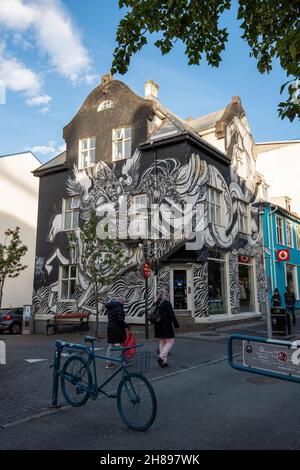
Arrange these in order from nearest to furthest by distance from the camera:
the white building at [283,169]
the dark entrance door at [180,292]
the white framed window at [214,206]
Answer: the dark entrance door at [180,292] → the white framed window at [214,206] → the white building at [283,169]

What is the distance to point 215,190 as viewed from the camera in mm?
20000

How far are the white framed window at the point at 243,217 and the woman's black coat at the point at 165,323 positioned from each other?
13.9 metres

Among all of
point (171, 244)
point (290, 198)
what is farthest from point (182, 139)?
point (290, 198)

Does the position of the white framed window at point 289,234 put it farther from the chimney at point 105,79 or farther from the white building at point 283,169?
the chimney at point 105,79

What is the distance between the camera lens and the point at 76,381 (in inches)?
227

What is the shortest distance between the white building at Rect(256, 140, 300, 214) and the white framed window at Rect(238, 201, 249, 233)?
10943 millimetres

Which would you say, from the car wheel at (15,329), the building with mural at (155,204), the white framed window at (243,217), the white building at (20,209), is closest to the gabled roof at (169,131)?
the building with mural at (155,204)

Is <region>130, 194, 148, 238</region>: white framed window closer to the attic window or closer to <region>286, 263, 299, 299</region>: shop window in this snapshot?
the attic window

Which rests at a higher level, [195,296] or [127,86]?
[127,86]

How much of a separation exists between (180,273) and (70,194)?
27.4 feet

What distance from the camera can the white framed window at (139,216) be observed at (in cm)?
1845
